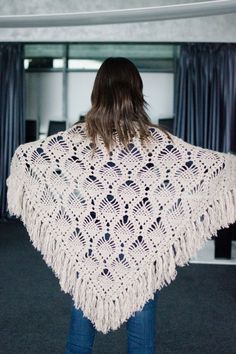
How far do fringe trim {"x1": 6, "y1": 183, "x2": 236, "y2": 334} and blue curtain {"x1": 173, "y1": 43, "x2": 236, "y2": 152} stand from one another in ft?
18.3

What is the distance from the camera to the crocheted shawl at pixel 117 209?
167 cm

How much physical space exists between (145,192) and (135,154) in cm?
12

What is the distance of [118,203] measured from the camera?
1.68m

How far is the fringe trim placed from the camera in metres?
1.73

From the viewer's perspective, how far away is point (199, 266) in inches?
197

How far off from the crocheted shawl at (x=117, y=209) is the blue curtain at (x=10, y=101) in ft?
19.1

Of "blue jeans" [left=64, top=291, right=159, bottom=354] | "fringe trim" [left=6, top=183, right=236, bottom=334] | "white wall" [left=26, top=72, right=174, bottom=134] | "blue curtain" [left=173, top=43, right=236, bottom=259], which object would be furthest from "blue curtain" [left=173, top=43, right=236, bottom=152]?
"blue jeans" [left=64, top=291, right=159, bottom=354]

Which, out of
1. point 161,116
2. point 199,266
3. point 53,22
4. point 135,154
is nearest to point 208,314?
point 199,266

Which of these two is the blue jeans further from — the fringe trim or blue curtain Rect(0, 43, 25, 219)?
blue curtain Rect(0, 43, 25, 219)

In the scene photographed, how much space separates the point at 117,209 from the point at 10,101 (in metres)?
6.03

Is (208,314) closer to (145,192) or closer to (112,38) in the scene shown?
(145,192)

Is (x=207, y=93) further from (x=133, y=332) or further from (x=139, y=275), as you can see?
(x=133, y=332)

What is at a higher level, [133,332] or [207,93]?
[207,93]

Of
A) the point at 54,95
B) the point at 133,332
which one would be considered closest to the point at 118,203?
the point at 133,332
